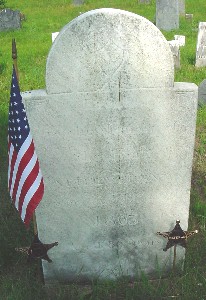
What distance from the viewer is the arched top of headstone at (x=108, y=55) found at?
262cm

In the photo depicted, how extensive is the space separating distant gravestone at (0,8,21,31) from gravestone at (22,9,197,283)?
11683mm

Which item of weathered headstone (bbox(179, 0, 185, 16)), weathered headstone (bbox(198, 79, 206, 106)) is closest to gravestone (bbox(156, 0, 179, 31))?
weathered headstone (bbox(179, 0, 185, 16))

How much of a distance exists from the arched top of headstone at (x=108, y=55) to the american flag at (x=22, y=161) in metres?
0.26

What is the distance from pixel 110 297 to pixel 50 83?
1580 mm

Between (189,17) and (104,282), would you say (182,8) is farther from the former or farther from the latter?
(104,282)

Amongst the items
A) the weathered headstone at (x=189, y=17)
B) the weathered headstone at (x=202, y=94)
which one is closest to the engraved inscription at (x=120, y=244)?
the weathered headstone at (x=202, y=94)

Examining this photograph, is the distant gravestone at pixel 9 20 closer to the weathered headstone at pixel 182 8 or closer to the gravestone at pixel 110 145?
the weathered headstone at pixel 182 8

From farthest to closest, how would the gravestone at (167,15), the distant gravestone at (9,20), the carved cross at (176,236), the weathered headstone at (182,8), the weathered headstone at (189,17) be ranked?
1. the weathered headstone at (182,8)
2. the weathered headstone at (189,17)
3. the distant gravestone at (9,20)
4. the gravestone at (167,15)
5. the carved cross at (176,236)

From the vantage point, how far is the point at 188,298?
311 cm

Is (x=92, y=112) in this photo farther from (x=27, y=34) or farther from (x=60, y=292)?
(x=27, y=34)

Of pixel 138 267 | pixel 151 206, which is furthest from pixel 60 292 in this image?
pixel 151 206

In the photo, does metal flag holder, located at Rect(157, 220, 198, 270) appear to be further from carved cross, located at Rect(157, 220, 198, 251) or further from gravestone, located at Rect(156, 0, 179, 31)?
gravestone, located at Rect(156, 0, 179, 31)

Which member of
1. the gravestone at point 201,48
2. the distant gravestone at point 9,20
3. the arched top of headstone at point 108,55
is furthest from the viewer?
the distant gravestone at point 9,20

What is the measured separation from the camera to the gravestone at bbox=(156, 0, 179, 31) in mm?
12919
